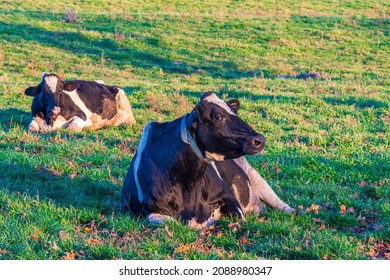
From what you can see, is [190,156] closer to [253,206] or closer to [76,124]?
[253,206]

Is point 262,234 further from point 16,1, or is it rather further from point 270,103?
point 16,1

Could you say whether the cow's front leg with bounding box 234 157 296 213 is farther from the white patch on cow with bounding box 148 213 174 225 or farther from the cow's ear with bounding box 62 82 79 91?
the cow's ear with bounding box 62 82 79 91

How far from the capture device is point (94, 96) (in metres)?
14.7

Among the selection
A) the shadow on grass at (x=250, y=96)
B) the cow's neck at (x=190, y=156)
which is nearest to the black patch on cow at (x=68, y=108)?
the shadow on grass at (x=250, y=96)

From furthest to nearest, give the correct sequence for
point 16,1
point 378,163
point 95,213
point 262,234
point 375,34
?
point 16,1
point 375,34
point 378,163
point 95,213
point 262,234

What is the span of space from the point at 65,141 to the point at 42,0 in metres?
30.4

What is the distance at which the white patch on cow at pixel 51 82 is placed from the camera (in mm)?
13875

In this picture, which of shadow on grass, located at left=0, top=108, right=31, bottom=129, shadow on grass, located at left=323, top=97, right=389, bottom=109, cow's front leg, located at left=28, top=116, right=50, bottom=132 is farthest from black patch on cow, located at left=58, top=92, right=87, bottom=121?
shadow on grass, located at left=323, top=97, right=389, bottom=109

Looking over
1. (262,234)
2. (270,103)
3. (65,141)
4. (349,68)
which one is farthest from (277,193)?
(349,68)

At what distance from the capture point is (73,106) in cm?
1405

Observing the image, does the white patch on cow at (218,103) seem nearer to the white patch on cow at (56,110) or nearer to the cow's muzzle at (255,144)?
the cow's muzzle at (255,144)

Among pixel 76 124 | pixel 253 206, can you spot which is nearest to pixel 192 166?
pixel 253 206

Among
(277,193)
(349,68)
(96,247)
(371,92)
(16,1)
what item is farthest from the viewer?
(16,1)

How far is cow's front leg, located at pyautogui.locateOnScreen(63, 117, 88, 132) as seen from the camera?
13211 mm
